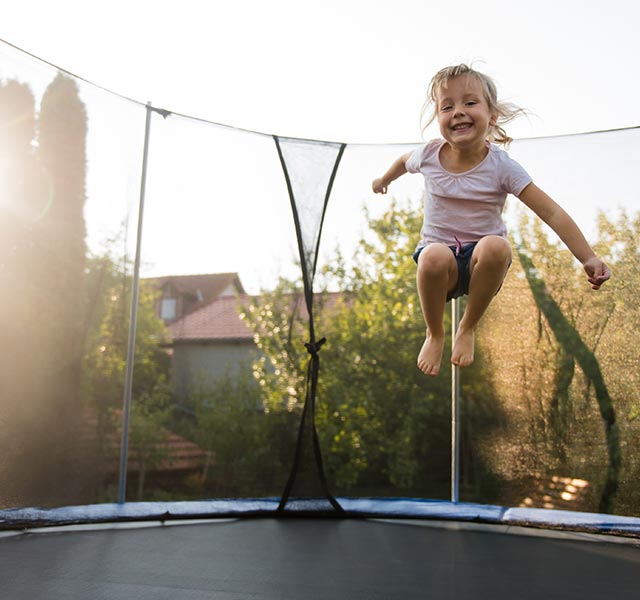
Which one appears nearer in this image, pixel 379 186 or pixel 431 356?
pixel 431 356

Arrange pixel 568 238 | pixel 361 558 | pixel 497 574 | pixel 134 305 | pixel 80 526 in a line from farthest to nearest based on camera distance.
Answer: pixel 134 305, pixel 80 526, pixel 361 558, pixel 497 574, pixel 568 238

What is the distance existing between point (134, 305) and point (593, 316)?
2042 millimetres

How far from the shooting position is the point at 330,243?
3.89 metres

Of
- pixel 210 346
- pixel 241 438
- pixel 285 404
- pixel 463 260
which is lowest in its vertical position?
pixel 241 438

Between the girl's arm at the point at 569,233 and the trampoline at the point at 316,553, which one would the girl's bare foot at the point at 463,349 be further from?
the trampoline at the point at 316,553

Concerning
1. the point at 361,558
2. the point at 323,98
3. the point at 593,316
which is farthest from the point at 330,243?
the point at 361,558

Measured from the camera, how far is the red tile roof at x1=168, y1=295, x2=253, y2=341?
3.61 meters

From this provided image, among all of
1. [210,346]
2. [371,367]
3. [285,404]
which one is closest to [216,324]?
→ [210,346]

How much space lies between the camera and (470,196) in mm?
1994

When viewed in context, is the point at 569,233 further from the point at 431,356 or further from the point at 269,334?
the point at 269,334

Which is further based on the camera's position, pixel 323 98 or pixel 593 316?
pixel 323 98

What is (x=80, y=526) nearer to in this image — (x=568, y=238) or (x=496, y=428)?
(x=496, y=428)

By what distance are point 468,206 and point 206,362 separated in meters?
1.94

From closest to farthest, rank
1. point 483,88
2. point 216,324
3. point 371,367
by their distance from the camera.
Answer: point 483,88 < point 216,324 < point 371,367
